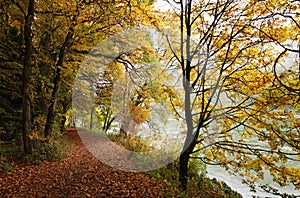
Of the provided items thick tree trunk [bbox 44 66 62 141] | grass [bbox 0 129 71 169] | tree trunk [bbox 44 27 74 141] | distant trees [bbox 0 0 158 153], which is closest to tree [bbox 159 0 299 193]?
distant trees [bbox 0 0 158 153]

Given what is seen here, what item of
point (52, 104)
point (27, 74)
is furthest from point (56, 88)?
point (27, 74)

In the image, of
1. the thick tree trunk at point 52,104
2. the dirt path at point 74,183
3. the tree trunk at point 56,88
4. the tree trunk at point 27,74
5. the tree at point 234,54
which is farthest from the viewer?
the thick tree trunk at point 52,104

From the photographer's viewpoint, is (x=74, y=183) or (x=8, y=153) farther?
(x=8, y=153)

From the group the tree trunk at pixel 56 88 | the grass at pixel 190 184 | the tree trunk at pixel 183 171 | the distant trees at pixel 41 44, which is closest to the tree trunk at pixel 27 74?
the distant trees at pixel 41 44

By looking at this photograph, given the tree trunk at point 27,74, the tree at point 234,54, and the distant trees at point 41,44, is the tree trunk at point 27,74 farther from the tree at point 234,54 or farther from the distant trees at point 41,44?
the tree at point 234,54

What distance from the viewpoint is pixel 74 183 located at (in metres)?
5.17

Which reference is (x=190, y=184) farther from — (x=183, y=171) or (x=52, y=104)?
(x=52, y=104)

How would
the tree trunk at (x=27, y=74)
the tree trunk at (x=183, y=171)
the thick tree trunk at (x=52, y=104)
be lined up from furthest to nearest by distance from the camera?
the thick tree trunk at (x=52, y=104) < the tree trunk at (x=27, y=74) < the tree trunk at (x=183, y=171)

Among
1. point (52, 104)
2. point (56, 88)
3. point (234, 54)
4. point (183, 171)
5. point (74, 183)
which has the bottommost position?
point (74, 183)

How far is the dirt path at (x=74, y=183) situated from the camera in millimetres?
4621

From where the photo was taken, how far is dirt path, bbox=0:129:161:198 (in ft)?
15.2

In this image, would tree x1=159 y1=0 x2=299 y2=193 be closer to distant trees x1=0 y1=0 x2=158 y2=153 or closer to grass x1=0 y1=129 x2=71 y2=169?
distant trees x1=0 y1=0 x2=158 y2=153

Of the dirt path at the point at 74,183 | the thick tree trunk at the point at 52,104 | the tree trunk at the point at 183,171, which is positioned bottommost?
the dirt path at the point at 74,183

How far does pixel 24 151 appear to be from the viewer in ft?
21.8
